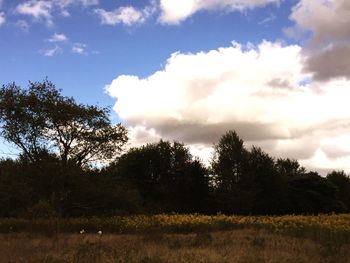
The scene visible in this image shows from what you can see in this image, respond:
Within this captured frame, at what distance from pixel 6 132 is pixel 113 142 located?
927cm

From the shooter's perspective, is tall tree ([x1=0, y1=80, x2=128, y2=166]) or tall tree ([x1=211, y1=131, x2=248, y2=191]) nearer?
tall tree ([x1=0, y1=80, x2=128, y2=166])

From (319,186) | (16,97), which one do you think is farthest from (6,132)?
(319,186)

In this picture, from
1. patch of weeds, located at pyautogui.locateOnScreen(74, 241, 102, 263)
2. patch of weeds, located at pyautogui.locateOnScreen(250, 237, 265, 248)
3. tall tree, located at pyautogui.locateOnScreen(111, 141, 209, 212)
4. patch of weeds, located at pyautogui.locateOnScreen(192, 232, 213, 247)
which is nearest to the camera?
patch of weeds, located at pyautogui.locateOnScreen(74, 241, 102, 263)

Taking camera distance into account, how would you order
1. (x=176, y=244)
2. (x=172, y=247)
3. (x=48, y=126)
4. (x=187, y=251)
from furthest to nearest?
(x=48, y=126) → (x=176, y=244) → (x=172, y=247) → (x=187, y=251)

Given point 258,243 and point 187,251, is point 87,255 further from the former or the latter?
point 258,243

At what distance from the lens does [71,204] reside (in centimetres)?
4194

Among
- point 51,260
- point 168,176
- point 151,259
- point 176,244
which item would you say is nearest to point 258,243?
point 176,244

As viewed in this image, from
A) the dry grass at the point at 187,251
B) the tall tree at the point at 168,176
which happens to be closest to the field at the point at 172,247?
the dry grass at the point at 187,251

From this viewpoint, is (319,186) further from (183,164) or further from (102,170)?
(102,170)

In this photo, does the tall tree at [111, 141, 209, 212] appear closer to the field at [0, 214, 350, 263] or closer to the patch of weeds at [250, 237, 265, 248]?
the field at [0, 214, 350, 263]

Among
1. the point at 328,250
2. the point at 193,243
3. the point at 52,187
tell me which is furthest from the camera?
the point at 52,187

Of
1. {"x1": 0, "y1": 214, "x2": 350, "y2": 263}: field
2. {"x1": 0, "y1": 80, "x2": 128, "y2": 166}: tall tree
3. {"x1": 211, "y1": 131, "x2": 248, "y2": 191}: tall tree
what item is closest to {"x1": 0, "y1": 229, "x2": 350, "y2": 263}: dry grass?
{"x1": 0, "y1": 214, "x2": 350, "y2": 263}: field

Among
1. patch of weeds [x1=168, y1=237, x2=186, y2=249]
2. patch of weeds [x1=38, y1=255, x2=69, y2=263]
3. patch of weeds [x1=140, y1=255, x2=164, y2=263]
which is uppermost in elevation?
patch of weeds [x1=168, y1=237, x2=186, y2=249]

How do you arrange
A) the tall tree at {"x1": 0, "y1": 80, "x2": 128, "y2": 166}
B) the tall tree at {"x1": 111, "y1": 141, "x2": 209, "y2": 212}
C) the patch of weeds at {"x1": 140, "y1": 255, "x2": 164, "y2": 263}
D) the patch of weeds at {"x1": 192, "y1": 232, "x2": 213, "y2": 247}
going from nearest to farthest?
the patch of weeds at {"x1": 140, "y1": 255, "x2": 164, "y2": 263} < the patch of weeds at {"x1": 192, "y1": 232, "x2": 213, "y2": 247} < the tall tree at {"x1": 0, "y1": 80, "x2": 128, "y2": 166} < the tall tree at {"x1": 111, "y1": 141, "x2": 209, "y2": 212}
